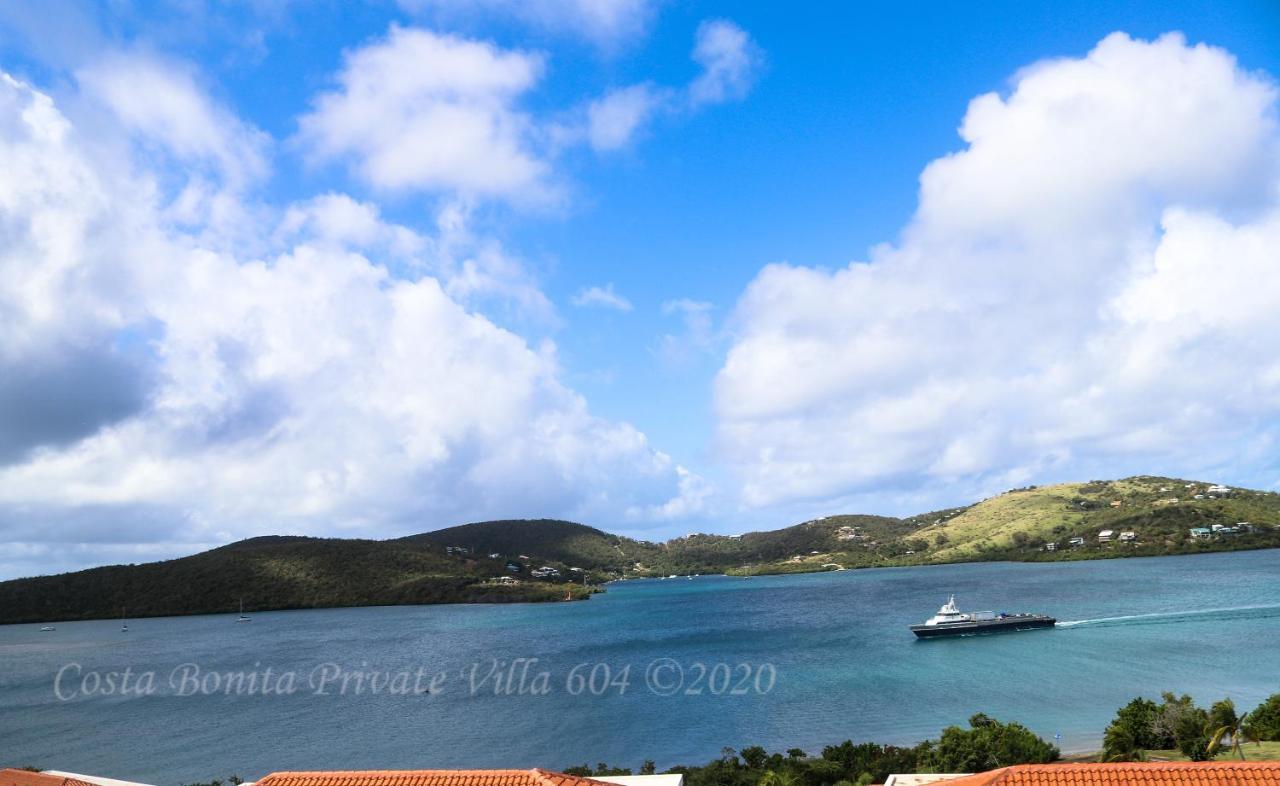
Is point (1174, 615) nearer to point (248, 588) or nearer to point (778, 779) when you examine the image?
point (778, 779)

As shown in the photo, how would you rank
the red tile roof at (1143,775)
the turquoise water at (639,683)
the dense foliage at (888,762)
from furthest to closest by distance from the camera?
the turquoise water at (639,683) → the dense foliage at (888,762) → the red tile roof at (1143,775)

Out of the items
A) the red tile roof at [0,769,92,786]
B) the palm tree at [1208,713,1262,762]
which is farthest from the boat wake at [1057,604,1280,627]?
the red tile roof at [0,769,92,786]

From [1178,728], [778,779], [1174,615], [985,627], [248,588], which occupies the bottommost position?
[985,627]

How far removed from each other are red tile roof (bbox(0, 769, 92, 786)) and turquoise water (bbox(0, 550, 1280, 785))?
73.9ft

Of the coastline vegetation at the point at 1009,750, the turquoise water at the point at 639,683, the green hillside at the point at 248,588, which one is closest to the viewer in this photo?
the coastline vegetation at the point at 1009,750

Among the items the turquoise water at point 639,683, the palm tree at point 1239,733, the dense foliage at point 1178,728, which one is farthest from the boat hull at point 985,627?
the palm tree at point 1239,733

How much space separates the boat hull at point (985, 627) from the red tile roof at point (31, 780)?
79.9 meters

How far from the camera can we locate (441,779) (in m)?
17.7

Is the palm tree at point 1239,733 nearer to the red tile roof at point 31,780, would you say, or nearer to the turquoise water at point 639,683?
the turquoise water at point 639,683

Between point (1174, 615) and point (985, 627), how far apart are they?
17.8 metres

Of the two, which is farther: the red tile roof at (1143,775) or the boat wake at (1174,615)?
the boat wake at (1174,615)

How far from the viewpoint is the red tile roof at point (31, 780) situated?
789 inches

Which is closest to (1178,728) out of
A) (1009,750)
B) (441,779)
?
(1009,750)

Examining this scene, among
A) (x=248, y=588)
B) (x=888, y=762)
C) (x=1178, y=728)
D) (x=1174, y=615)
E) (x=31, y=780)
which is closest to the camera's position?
(x=31, y=780)
